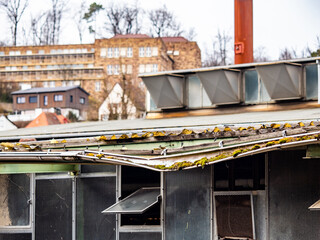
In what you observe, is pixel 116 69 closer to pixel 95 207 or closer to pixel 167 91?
pixel 167 91

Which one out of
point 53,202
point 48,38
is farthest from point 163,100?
point 48,38

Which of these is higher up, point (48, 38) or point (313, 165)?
point (48, 38)

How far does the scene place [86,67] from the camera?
78312mm

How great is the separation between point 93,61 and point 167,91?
60549mm

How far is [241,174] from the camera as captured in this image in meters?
10.8

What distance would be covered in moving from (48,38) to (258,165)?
8058 cm

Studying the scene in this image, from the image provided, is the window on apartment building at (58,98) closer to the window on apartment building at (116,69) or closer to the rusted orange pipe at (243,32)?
the window on apartment building at (116,69)

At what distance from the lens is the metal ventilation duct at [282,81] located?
16922 mm

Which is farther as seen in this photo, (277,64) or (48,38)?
(48,38)

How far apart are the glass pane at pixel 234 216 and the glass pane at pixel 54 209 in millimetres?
3292

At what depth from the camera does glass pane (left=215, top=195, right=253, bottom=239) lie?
1060 centimetres

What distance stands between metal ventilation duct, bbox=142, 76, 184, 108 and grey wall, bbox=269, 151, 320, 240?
870cm

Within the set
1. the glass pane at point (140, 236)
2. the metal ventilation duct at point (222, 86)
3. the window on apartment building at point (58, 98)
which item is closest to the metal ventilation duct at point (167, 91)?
the metal ventilation duct at point (222, 86)

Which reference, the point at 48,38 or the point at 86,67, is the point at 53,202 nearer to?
the point at 86,67
